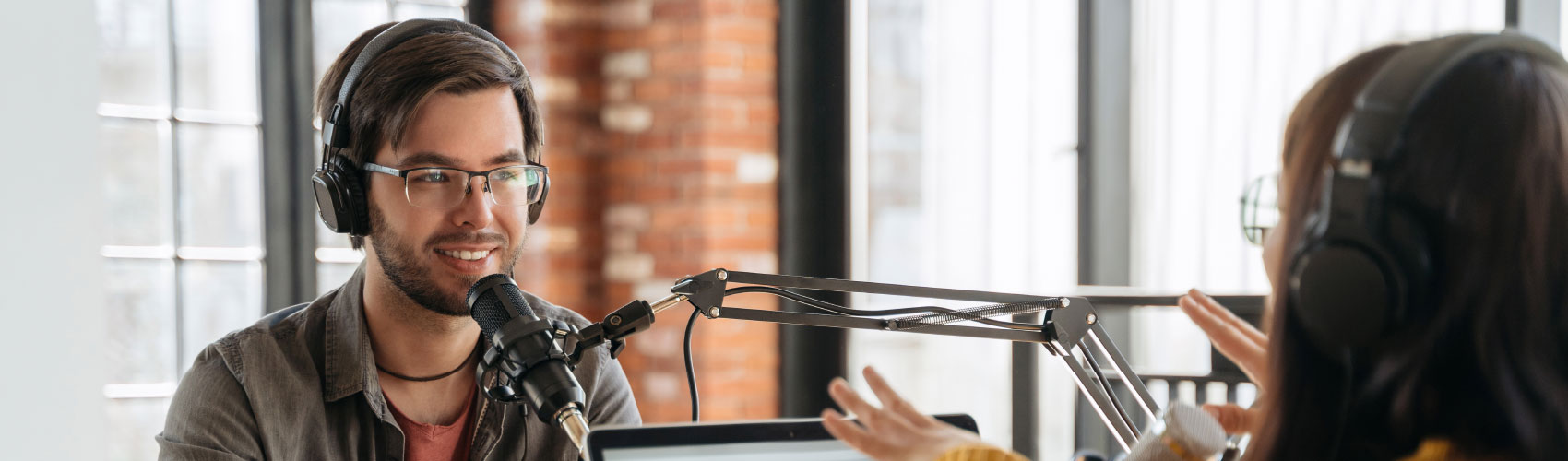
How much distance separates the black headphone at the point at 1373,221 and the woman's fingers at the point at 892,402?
269 millimetres

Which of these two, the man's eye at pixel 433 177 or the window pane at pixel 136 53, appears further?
the window pane at pixel 136 53

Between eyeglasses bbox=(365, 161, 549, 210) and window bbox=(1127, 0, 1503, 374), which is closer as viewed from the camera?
eyeglasses bbox=(365, 161, 549, 210)

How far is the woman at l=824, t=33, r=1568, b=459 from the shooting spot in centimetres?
62

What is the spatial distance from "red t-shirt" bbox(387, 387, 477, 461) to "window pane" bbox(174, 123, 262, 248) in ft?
5.97

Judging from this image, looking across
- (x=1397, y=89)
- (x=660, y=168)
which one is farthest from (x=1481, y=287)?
(x=660, y=168)

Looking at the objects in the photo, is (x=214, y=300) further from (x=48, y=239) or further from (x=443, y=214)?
(x=48, y=239)

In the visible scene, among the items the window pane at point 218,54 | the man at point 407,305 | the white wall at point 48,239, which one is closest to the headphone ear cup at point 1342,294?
the white wall at point 48,239

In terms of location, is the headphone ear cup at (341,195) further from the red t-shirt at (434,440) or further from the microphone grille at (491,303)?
the microphone grille at (491,303)

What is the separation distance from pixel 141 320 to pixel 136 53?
642 millimetres

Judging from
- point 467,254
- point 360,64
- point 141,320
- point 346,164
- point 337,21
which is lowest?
point 141,320

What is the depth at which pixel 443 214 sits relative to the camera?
4.46 feet

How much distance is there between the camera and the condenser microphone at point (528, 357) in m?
0.85

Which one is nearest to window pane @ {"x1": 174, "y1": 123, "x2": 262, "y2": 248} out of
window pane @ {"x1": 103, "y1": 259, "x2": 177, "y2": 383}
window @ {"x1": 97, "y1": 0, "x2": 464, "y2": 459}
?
window @ {"x1": 97, "y1": 0, "x2": 464, "y2": 459}

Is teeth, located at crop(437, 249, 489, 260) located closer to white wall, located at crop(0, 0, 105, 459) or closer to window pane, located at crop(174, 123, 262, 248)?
white wall, located at crop(0, 0, 105, 459)
